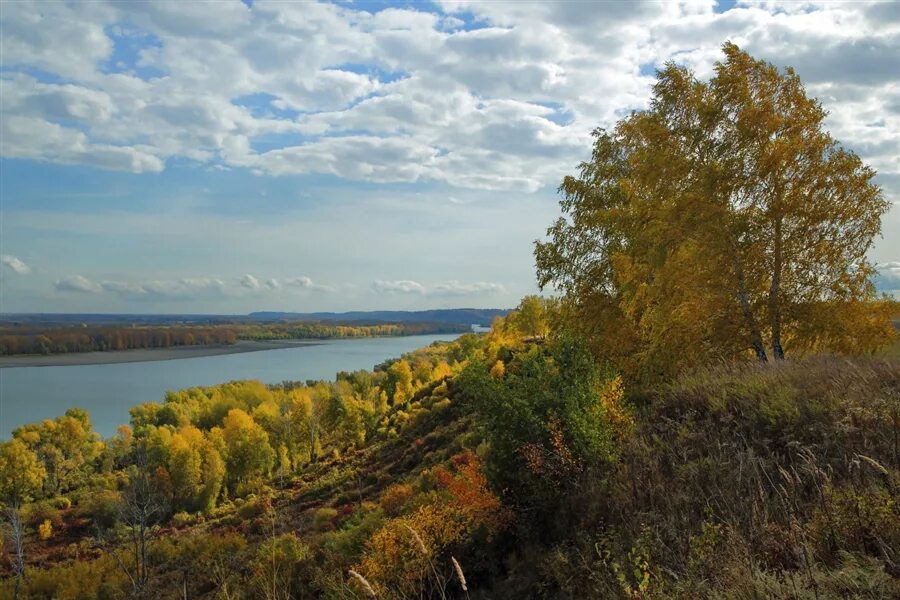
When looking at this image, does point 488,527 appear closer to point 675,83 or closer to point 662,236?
point 662,236

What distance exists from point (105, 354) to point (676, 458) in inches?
8768

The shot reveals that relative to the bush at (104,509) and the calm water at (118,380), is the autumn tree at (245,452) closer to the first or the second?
the bush at (104,509)

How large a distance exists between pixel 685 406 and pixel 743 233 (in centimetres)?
596

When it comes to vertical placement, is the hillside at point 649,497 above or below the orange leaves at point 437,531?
above

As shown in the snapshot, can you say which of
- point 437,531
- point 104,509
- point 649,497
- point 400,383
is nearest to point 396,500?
point 437,531

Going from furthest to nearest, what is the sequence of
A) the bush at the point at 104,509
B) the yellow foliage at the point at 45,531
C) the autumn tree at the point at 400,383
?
1. the autumn tree at the point at 400,383
2. the bush at the point at 104,509
3. the yellow foliage at the point at 45,531

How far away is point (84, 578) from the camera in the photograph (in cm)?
3206

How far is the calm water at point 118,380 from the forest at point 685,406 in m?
99.2

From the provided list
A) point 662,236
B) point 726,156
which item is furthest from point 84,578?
point 726,156

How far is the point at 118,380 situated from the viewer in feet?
490

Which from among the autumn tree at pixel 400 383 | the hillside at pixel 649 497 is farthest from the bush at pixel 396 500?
the autumn tree at pixel 400 383

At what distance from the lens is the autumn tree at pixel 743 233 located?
12789 millimetres

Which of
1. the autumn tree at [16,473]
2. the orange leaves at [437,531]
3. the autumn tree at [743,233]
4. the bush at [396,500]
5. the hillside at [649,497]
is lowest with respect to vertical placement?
the autumn tree at [16,473]

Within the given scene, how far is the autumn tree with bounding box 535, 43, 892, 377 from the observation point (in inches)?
504
